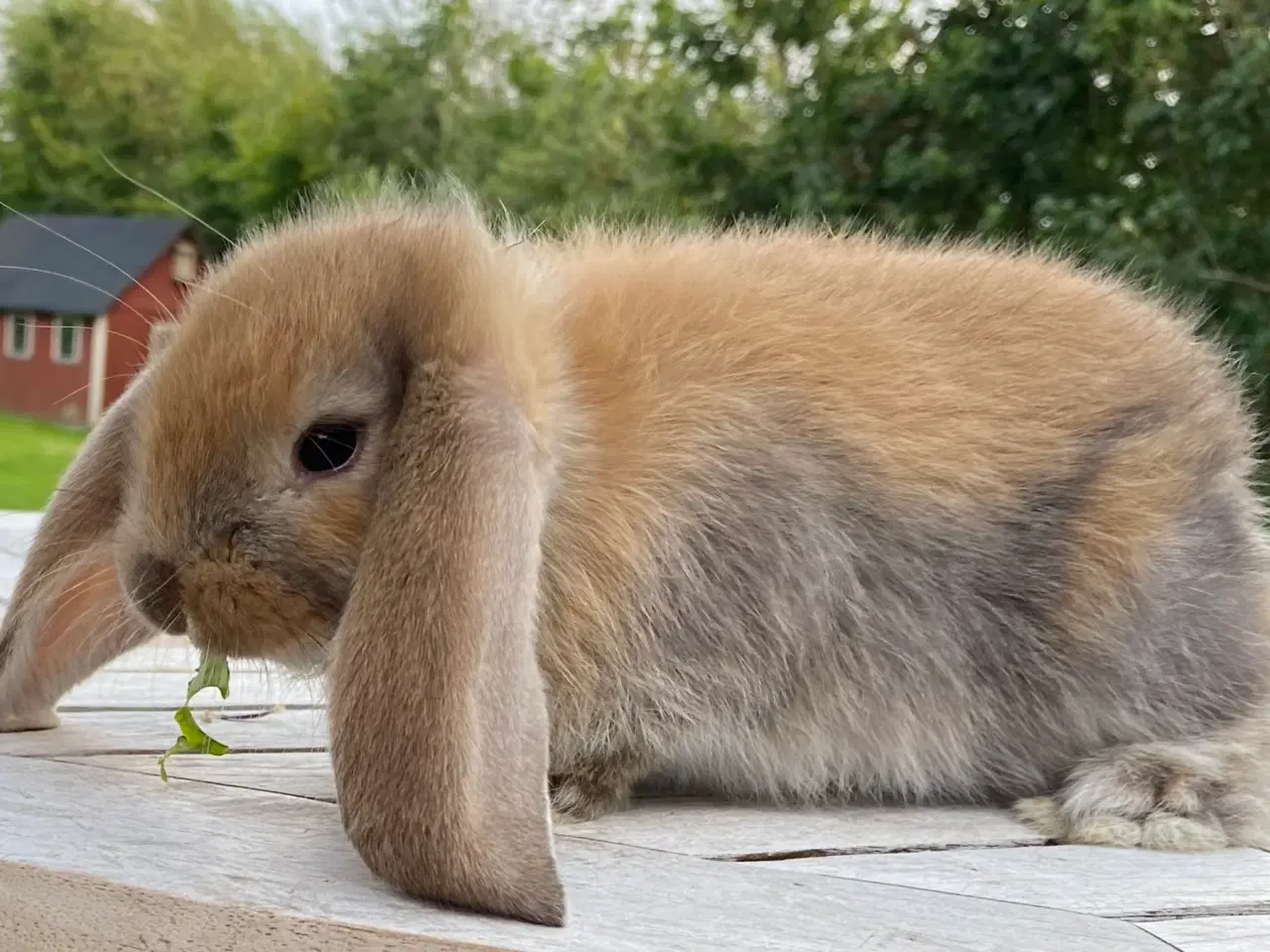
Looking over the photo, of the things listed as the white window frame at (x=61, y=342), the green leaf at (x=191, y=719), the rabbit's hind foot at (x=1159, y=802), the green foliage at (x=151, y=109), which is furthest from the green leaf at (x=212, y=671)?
the green foliage at (x=151, y=109)

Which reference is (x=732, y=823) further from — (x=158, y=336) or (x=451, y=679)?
(x=158, y=336)

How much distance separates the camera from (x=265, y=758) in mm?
938

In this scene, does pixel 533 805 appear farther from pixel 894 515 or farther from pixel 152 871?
pixel 894 515

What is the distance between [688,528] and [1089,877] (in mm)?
308

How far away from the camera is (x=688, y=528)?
0.80m

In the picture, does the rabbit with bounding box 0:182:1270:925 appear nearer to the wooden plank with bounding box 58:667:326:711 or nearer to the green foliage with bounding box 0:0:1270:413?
the wooden plank with bounding box 58:667:326:711

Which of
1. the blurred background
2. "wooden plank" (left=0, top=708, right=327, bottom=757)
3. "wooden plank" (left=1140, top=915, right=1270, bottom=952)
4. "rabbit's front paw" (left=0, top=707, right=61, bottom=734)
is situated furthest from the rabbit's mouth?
the blurred background

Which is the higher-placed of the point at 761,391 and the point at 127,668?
the point at 761,391

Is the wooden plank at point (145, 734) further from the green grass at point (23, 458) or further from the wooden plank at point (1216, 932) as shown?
the green grass at point (23, 458)

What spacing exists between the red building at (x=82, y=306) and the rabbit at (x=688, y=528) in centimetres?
17

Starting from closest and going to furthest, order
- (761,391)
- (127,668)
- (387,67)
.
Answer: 1. (761,391)
2. (127,668)
3. (387,67)

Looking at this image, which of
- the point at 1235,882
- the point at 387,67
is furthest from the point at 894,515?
the point at 387,67

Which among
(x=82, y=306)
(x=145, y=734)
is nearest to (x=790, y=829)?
(x=145, y=734)

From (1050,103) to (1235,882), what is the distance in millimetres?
3600
